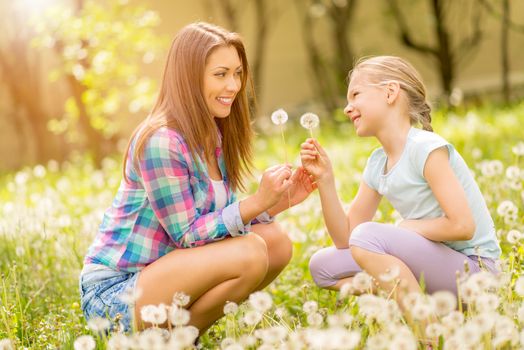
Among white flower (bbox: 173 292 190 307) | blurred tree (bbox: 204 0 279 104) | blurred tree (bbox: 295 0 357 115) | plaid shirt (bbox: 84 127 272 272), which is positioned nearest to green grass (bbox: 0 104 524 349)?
white flower (bbox: 173 292 190 307)

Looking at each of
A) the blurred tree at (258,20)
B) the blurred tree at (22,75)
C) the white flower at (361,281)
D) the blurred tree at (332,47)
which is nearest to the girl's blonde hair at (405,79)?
the white flower at (361,281)

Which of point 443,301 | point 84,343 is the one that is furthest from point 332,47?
point 443,301

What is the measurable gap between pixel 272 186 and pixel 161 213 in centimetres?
41

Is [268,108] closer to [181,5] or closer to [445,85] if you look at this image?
[181,5]

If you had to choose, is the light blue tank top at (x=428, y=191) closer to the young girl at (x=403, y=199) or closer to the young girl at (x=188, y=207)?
the young girl at (x=403, y=199)

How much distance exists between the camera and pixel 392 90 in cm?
281

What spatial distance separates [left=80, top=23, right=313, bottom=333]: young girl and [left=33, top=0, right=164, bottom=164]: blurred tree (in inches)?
208

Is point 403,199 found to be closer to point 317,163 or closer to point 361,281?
point 317,163

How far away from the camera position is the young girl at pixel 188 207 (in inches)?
107

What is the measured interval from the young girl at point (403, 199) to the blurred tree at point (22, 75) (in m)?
12.0

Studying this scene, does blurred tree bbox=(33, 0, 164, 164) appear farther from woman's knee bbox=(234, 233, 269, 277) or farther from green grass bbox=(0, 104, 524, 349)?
woman's knee bbox=(234, 233, 269, 277)

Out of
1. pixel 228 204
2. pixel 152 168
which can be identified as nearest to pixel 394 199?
pixel 228 204

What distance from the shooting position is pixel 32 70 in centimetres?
1507

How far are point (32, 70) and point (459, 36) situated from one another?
8.52m
